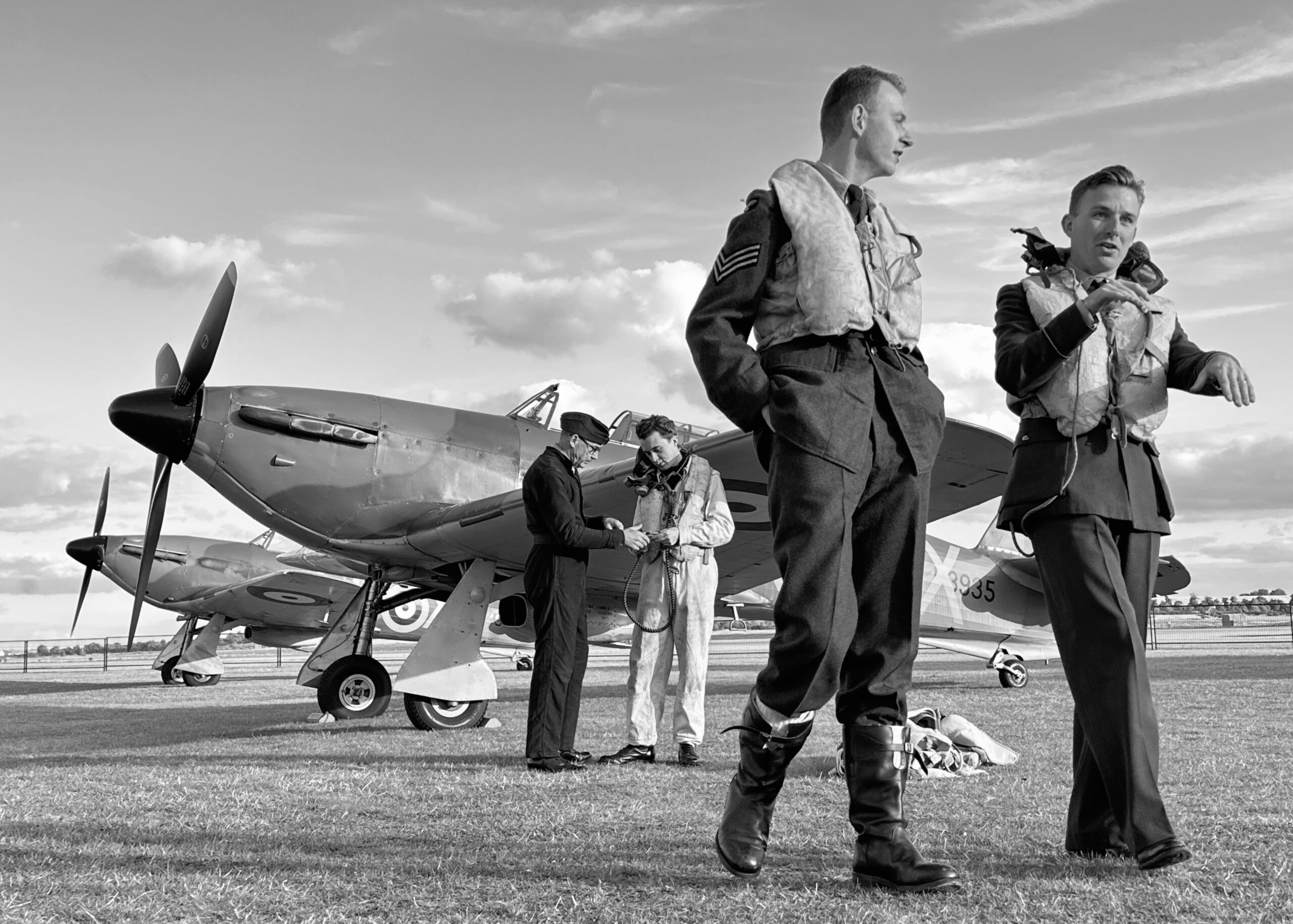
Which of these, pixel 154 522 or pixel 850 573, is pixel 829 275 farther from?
pixel 154 522

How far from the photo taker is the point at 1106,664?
249 centimetres

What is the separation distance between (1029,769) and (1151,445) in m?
2.22

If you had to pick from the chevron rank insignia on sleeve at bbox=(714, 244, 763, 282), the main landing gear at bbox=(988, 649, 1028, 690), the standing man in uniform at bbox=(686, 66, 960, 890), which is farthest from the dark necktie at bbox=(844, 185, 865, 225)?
the main landing gear at bbox=(988, 649, 1028, 690)

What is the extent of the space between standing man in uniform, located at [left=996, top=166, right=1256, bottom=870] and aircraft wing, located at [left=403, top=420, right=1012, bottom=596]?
2.40 meters

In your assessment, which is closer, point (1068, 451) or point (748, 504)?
point (1068, 451)

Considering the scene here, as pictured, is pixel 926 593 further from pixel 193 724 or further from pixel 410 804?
pixel 410 804

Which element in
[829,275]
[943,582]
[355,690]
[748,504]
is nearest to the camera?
[829,275]

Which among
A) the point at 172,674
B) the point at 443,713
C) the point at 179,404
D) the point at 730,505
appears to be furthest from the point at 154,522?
the point at 172,674

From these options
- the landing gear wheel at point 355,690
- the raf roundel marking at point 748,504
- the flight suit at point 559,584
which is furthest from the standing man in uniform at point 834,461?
the landing gear wheel at point 355,690

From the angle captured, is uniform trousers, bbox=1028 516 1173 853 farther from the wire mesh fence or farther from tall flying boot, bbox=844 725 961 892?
the wire mesh fence

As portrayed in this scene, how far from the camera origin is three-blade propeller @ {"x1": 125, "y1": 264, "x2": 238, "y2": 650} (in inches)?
315

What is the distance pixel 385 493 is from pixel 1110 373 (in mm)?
6751

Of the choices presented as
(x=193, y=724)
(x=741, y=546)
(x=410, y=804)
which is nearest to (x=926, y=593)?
(x=741, y=546)

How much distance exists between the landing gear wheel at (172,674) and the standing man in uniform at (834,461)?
16.7m
